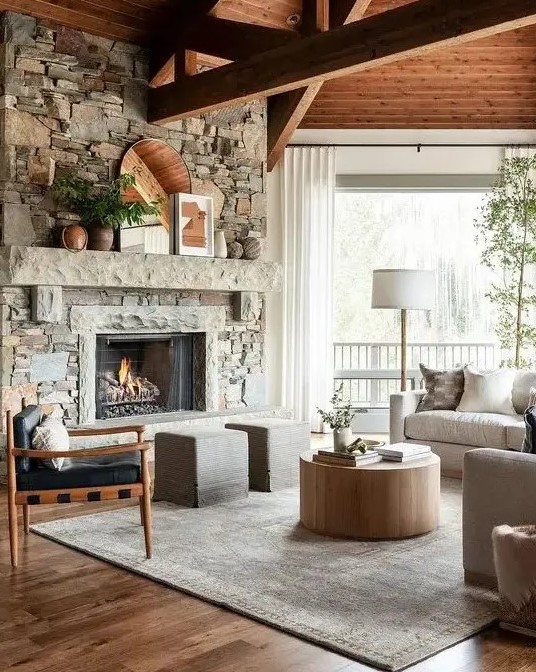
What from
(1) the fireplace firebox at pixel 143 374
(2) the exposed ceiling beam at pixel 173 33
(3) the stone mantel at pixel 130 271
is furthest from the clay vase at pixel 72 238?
(2) the exposed ceiling beam at pixel 173 33

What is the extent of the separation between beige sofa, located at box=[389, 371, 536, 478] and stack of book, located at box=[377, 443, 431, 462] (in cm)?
118

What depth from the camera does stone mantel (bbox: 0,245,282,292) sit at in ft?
19.7

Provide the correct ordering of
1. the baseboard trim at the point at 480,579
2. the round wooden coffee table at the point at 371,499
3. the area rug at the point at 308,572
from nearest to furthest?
the area rug at the point at 308,572
the baseboard trim at the point at 480,579
the round wooden coffee table at the point at 371,499

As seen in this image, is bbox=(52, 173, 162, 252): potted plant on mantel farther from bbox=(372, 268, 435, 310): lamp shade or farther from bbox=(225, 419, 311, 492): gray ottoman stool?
bbox=(372, 268, 435, 310): lamp shade

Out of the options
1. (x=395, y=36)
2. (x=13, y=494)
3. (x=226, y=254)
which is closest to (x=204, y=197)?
(x=226, y=254)

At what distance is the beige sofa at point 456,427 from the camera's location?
584 centimetres

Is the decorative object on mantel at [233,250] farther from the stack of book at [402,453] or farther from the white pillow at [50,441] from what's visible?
the white pillow at [50,441]

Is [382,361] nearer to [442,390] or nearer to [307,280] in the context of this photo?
[307,280]

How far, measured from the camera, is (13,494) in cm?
405

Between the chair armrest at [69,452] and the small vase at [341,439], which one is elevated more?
the chair armrest at [69,452]

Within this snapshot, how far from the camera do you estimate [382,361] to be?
8.99 meters

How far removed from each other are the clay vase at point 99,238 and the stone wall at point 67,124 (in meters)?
0.21

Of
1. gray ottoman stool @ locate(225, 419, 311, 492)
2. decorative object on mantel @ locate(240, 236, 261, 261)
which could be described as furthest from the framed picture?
gray ottoman stool @ locate(225, 419, 311, 492)

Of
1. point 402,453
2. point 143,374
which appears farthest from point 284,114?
point 402,453
